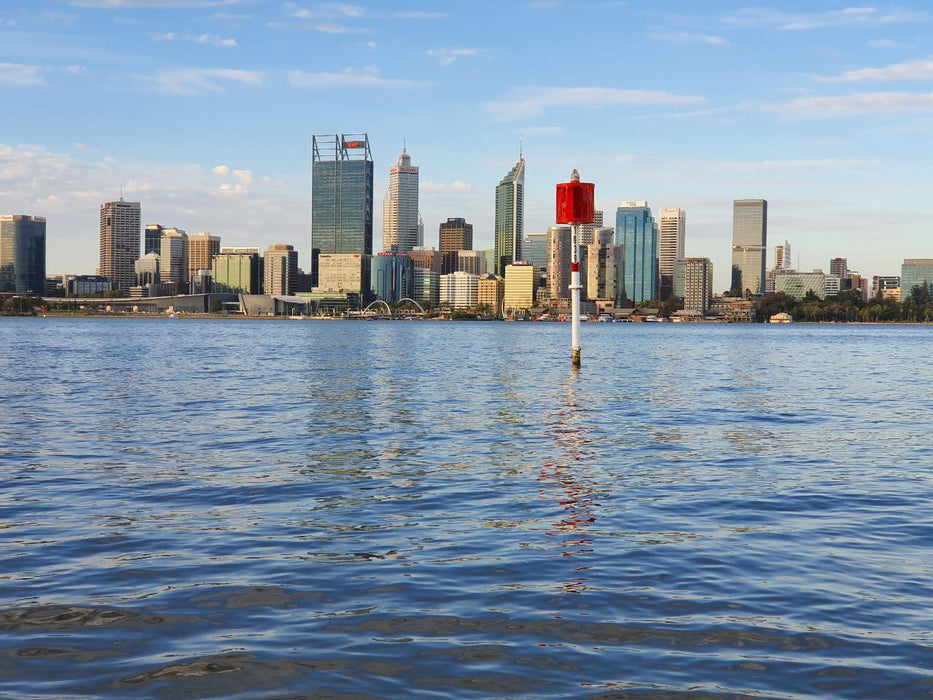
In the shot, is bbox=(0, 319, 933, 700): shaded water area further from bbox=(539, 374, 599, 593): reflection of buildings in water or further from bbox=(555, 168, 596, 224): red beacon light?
bbox=(555, 168, 596, 224): red beacon light

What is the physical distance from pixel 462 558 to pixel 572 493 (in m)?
6.17

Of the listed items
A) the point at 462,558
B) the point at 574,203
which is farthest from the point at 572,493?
the point at 574,203

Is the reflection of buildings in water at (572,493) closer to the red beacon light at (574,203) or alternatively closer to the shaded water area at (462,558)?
the shaded water area at (462,558)

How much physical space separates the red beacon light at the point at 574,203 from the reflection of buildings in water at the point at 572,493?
39571mm

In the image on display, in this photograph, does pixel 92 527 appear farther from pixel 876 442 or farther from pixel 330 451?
pixel 876 442

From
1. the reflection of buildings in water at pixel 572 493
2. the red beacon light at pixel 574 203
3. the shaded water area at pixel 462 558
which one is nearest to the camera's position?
the shaded water area at pixel 462 558

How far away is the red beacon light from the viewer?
71562 millimetres

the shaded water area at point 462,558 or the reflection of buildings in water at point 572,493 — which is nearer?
the shaded water area at point 462,558

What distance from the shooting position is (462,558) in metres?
14.5

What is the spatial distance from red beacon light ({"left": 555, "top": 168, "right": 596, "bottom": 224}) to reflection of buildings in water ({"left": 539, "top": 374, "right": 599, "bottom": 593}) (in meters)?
39.6

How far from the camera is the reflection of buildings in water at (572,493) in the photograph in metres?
15.0

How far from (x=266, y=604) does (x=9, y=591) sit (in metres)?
3.49

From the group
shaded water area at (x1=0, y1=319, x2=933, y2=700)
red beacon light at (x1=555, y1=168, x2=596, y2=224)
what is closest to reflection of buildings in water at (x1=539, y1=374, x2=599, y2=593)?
shaded water area at (x1=0, y1=319, x2=933, y2=700)

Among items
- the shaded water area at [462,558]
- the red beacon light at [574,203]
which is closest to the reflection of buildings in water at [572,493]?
the shaded water area at [462,558]
